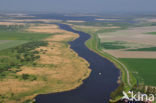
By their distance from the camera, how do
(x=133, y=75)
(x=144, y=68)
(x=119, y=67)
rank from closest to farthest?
(x=133, y=75) → (x=144, y=68) → (x=119, y=67)

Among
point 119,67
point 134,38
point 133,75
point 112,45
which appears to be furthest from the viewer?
point 134,38

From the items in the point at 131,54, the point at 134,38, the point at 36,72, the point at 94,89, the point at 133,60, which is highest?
the point at 134,38

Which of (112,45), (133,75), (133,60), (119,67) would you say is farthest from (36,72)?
(112,45)

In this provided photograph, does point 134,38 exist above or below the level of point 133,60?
above

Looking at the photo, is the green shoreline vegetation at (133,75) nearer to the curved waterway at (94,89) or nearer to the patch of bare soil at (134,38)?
the curved waterway at (94,89)

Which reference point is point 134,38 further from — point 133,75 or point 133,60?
point 133,75

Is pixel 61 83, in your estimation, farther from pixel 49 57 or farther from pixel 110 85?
pixel 49 57

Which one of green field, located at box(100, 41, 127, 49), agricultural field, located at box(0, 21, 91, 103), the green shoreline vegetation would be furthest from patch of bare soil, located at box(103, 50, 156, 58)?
agricultural field, located at box(0, 21, 91, 103)

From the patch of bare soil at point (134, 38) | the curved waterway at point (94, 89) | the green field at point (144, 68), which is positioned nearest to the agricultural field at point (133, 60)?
the green field at point (144, 68)
